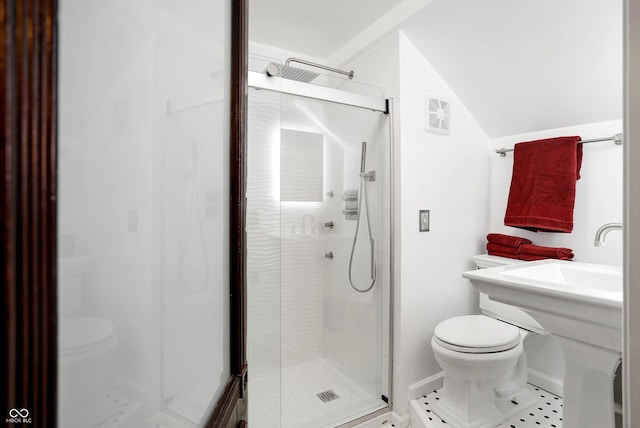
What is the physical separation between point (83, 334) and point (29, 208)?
12cm

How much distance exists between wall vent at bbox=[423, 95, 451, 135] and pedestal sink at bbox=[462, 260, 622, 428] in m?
0.99

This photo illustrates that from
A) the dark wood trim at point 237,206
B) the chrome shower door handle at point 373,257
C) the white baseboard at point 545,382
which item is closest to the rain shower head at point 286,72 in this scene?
the dark wood trim at point 237,206

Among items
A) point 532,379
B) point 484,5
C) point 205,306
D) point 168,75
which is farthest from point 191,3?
point 532,379

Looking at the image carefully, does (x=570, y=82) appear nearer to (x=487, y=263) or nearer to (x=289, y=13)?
(x=487, y=263)

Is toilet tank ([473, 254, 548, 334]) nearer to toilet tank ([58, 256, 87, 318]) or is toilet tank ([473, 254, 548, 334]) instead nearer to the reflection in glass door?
the reflection in glass door

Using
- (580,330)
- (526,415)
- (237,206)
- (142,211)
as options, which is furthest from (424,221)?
(142,211)

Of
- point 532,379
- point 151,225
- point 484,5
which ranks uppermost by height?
point 484,5

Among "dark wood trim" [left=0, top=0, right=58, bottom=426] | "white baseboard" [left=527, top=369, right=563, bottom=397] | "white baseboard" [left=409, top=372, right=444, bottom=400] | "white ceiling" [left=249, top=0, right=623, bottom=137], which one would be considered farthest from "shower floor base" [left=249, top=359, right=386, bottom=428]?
"white ceiling" [left=249, top=0, right=623, bottom=137]

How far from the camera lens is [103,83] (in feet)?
0.95

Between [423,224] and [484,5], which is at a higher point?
[484,5]

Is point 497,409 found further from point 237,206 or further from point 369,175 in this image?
point 237,206

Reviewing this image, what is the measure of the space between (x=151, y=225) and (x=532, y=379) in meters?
2.48

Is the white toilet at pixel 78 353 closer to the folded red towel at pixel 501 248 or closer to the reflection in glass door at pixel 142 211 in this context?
the reflection in glass door at pixel 142 211

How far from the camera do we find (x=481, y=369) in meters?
1.53
